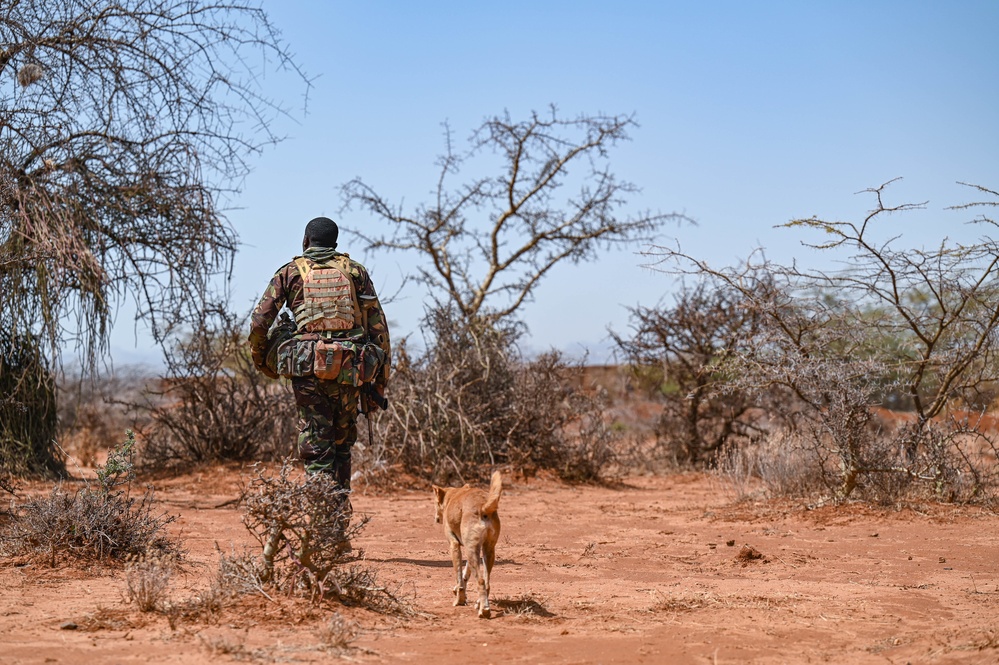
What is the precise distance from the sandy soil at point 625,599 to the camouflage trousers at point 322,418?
0.80 m

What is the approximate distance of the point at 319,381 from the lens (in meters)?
5.92

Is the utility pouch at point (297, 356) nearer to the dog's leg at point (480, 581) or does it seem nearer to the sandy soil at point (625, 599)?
the sandy soil at point (625, 599)

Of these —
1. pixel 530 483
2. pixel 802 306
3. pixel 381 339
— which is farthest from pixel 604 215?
pixel 381 339

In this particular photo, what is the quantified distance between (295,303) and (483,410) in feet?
20.6

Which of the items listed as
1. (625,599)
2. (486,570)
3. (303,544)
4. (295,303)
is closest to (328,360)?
(295,303)

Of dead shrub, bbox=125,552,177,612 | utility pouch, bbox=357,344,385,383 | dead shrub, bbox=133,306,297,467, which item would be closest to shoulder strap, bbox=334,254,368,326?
utility pouch, bbox=357,344,385,383

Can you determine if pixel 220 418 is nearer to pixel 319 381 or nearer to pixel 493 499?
pixel 319 381

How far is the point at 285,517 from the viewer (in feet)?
15.1

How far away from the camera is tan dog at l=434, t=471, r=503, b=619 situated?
4.83 m

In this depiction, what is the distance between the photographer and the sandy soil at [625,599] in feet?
13.7

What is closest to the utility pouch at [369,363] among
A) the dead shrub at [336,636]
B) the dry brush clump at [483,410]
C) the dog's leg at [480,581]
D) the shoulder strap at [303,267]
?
the shoulder strap at [303,267]

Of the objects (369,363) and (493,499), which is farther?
(369,363)

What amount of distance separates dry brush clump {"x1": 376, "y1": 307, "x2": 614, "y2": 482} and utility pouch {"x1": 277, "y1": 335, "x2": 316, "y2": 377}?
541cm

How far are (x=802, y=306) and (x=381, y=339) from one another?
4.91 metres
